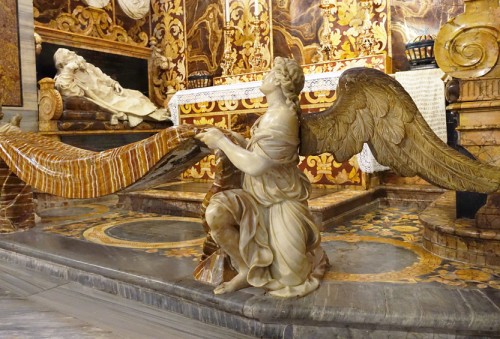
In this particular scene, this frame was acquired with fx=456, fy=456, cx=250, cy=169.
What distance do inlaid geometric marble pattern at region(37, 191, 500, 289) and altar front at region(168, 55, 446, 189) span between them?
513mm

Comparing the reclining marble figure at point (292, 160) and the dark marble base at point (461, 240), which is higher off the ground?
the reclining marble figure at point (292, 160)

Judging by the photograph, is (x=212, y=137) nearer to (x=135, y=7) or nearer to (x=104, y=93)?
(x=104, y=93)

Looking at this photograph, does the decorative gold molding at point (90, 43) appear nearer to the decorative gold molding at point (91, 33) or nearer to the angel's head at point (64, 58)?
the decorative gold molding at point (91, 33)

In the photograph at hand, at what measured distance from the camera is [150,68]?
330 inches

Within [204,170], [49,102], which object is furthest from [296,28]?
[49,102]

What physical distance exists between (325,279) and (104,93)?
17.2 feet

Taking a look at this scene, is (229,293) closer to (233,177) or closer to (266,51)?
(233,177)

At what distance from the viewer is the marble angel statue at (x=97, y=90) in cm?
617

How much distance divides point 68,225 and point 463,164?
10.5 feet

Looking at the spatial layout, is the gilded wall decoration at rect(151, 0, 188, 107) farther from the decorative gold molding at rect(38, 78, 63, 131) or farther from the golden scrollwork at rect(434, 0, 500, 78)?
the golden scrollwork at rect(434, 0, 500, 78)

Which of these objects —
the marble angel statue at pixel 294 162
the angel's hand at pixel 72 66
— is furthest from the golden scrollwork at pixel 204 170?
the marble angel statue at pixel 294 162

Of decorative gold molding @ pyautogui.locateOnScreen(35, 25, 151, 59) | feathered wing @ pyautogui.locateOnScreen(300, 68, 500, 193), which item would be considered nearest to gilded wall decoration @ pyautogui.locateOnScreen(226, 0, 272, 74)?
decorative gold molding @ pyautogui.locateOnScreen(35, 25, 151, 59)

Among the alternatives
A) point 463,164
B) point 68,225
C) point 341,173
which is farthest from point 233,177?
point 341,173

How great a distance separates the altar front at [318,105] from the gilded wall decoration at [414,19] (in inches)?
31.6
